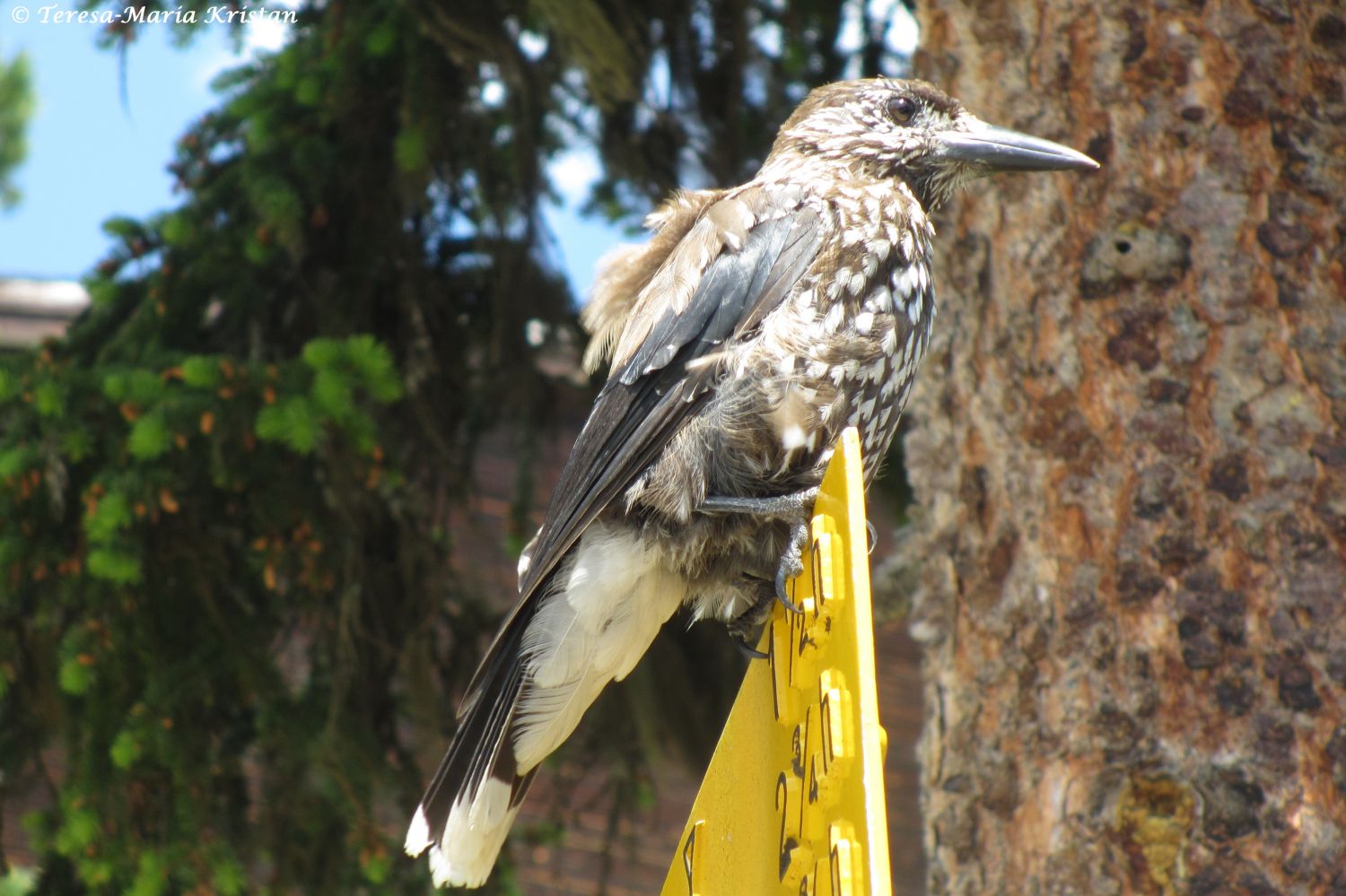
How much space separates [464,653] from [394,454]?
735 millimetres

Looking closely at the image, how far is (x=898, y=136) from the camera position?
2740 millimetres

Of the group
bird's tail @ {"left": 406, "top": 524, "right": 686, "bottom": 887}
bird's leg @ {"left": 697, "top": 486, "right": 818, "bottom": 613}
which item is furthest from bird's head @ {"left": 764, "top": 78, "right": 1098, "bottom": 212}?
bird's tail @ {"left": 406, "top": 524, "right": 686, "bottom": 887}

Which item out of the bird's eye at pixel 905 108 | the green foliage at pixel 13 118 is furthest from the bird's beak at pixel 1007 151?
the green foliage at pixel 13 118

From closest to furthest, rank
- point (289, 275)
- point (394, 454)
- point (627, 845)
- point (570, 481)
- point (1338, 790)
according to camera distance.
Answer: point (1338, 790), point (570, 481), point (394, 454), point (289, 275), point (627, 845)

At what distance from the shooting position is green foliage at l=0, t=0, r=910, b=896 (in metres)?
3.04

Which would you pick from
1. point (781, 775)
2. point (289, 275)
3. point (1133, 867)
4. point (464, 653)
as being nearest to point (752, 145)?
point (289, 275)

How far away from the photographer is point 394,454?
10.9ft

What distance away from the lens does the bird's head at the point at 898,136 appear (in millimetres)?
2541

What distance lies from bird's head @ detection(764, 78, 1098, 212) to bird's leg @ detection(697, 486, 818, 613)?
0.74 metres

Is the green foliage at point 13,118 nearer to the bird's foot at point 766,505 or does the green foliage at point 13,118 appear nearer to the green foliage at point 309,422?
the green foliage at point 309,422

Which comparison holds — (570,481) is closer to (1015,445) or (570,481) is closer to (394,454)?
(1015,445)

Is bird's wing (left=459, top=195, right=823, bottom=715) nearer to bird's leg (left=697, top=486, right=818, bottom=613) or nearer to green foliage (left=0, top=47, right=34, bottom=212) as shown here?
bird's leg (left=697, top=486, right=818, bottom=613)

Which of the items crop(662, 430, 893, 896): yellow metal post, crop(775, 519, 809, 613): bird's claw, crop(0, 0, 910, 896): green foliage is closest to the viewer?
crop(662, 430, 893, 896): yellow metal post

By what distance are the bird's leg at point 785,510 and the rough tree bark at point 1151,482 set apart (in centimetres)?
51
